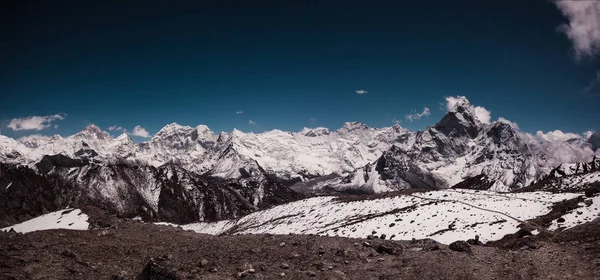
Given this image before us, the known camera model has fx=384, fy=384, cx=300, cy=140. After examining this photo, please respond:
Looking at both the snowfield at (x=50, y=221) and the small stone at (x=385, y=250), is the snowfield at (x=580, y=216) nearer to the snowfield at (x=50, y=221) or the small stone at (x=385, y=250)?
the small stone at (x=385, y=250)

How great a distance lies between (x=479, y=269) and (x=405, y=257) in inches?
167

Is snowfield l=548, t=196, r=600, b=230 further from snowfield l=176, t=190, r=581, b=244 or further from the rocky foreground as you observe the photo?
the rocky foreground

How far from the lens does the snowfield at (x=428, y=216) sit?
4972cm

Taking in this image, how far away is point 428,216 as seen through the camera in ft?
203

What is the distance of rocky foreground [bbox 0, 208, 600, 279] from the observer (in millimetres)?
18234

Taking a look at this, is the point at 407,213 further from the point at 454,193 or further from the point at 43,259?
the point at 43,259

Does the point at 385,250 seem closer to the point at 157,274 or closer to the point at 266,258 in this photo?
the point at 266,258

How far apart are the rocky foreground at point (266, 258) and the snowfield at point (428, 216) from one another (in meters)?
15.0

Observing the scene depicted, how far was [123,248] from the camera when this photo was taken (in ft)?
74.6

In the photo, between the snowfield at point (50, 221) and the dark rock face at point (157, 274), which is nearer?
the dark rock face at point (157, 274)

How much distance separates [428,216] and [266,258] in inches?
1799

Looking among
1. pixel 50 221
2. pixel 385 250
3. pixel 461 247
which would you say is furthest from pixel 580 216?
pixel 50 221

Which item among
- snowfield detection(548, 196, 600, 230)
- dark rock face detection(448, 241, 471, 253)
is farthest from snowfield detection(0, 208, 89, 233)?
snowfield detection(548, 196, 600, 230)

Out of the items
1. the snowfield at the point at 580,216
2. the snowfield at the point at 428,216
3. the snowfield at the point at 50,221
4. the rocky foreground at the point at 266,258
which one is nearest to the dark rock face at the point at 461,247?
the rocky foreground at the point at 266,258
